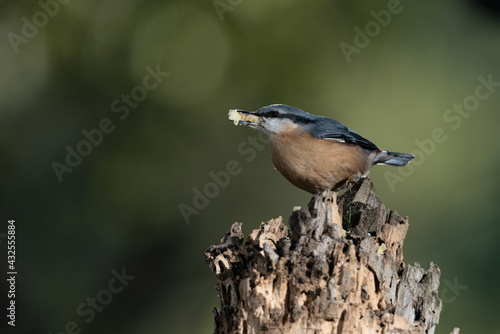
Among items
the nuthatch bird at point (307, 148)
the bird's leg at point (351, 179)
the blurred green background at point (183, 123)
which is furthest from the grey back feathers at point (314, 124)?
the blurred green background at point (183, 123)

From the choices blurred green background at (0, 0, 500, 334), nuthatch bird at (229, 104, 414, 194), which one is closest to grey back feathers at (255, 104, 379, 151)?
nuthatch bird at (229, 104, 414, 194)

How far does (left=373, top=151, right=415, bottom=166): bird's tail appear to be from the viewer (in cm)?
470

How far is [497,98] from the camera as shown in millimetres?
6461

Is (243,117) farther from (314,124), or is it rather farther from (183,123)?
(183,123)

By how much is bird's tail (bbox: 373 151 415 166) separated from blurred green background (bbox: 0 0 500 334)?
110 cm

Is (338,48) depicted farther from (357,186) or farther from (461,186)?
(357,186)

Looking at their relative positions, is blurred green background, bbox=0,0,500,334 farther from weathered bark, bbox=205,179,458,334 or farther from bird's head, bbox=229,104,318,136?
weathered bark, bbox=205,179,458,334

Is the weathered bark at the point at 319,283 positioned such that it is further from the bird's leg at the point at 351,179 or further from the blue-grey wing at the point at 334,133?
the blue-grey wing at the point at 334,133

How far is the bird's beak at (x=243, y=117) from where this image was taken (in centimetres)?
407

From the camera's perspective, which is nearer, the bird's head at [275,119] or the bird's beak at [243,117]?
the bird's beak at [243,117]

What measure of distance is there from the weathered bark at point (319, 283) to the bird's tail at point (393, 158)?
198 centimetres

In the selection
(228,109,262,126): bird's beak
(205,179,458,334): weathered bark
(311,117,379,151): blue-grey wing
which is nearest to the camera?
(205,179,458,334): weathered bark

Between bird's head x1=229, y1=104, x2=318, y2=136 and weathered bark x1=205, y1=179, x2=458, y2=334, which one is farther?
bird's head x1=229, y1=104, x2=318, y2=136

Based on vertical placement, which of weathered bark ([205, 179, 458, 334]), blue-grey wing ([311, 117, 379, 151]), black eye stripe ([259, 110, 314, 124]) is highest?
blue-grey wing ([311, 117, 379, 151])
